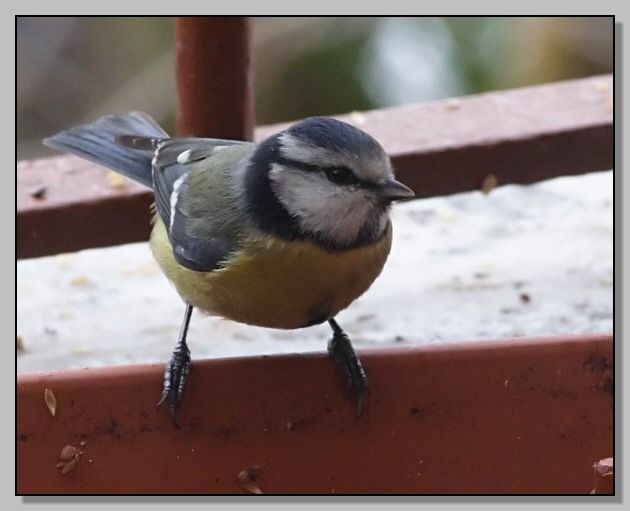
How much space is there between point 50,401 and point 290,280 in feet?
1.27

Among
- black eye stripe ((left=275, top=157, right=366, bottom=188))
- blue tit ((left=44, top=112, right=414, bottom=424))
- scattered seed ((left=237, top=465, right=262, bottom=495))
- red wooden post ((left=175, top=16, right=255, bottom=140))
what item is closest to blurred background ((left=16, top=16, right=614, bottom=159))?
red wooden post ((left=175, top=16, right=255, bottom=140))

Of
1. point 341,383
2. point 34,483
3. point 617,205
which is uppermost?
point 617,205

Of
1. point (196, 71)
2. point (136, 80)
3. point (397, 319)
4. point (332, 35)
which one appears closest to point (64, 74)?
point (136, 80)

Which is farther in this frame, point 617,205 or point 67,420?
point 617,205

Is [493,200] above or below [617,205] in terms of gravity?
below

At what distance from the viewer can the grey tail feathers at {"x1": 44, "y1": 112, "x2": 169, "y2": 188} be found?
2049mm

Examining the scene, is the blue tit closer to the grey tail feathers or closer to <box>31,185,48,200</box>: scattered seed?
the grey tail feathers

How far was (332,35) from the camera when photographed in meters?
3.70

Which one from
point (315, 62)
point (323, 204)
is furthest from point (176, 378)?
point (315, 62)

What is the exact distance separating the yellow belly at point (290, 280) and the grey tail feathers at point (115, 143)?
1.52ft

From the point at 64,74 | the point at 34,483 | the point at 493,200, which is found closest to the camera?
the point at 34,483

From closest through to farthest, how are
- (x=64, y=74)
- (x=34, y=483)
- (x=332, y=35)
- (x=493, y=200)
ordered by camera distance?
(x=34, y=483), (x=493, y=200), (x=332, y=35), (x=64, y=74)

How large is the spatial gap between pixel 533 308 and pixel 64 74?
251 cm

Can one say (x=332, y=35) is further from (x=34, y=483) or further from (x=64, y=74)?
(x=34, y=483)
